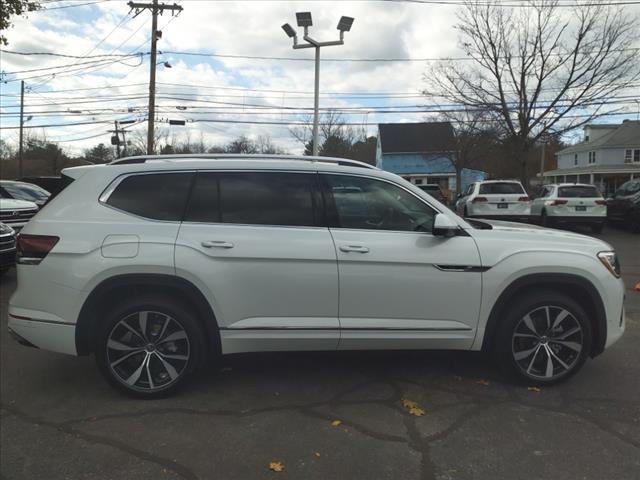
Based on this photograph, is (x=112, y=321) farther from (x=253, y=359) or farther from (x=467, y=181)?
→ (x=467, y=181)

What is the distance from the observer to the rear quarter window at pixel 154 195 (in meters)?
3.86

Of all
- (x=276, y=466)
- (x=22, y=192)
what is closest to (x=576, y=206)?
(x=276, y=466)

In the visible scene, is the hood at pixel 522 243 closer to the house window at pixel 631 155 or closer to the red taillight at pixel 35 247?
the red taillight at pixel 35 247

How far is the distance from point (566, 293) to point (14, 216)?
33.9ft

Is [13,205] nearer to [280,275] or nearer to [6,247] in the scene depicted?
[6,247]

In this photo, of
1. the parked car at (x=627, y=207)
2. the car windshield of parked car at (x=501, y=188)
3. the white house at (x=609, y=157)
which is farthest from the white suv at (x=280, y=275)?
the white house at (x=609, y=157)

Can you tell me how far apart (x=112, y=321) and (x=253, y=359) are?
141 centimetres

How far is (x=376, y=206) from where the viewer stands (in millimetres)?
4000

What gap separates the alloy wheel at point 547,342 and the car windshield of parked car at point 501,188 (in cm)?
1269

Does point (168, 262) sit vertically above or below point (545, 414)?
above

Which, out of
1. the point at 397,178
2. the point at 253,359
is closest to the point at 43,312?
the point at 253,359

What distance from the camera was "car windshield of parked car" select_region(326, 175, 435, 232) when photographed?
395 centimetres

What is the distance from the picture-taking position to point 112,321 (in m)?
3.75

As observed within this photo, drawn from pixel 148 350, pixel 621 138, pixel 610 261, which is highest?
pixel 621 138
